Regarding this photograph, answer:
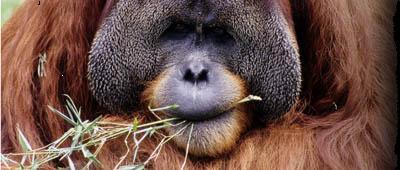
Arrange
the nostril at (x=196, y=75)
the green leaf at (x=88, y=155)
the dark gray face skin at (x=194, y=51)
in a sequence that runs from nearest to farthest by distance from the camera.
Result: the green leaf at (x=88, y=155), the nostril at (x=196, y=75), the dark gray face skin at (x=194, y=51)

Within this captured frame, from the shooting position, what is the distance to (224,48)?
255cm

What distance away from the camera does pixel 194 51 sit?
2.52 m

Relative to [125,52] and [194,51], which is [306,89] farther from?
[125,52]

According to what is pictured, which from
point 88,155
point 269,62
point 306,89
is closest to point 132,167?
point 88,155

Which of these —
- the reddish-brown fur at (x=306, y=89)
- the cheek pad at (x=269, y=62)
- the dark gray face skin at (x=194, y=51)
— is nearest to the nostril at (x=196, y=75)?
the dark gray face skin at (x=194, y=51)

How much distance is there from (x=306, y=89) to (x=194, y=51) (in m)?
0.48

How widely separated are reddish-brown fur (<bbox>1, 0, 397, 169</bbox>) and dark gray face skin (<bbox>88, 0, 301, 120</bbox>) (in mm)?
102

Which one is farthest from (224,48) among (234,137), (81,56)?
(81,56)

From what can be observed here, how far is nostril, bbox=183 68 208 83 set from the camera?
241 cm

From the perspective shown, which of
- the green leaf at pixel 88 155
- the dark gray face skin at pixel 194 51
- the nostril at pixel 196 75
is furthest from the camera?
the dark gray face skin at pixel 194 51

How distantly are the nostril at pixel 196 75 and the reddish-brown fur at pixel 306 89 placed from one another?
27 centimetres

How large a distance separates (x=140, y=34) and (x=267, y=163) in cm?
57

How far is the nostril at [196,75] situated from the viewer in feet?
7.91

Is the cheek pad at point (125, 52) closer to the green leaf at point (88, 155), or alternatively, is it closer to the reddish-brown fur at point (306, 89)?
the reddish-brown fur at point (306, 89)
